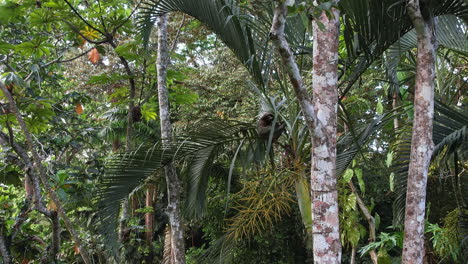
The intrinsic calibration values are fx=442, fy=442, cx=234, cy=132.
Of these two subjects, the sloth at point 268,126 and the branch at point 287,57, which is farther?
the sloth at point 268,126

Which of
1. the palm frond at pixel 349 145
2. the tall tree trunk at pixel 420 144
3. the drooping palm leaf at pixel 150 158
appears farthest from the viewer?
the drooping palm leaf at pixel 150 158

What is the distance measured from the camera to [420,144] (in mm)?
2285

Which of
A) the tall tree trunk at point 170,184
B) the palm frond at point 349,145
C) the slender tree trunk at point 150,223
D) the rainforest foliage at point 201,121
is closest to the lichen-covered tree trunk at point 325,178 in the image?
the rainforest foliage at point 201,121

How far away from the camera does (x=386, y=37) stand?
2.40 metres

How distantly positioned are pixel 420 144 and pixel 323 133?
2.18 ft

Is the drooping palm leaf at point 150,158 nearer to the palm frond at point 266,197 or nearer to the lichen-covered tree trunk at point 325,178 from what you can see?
the palm frond at point 266,197

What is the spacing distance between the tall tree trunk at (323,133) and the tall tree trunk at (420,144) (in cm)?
52

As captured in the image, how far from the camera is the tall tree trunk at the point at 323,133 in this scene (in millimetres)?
1850

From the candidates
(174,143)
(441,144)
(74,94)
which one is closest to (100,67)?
(74,94)

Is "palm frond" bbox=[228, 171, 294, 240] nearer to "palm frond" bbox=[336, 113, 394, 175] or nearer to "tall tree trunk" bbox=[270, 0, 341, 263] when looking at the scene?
"palm frond" bbox=[336, 113, 394, 175]

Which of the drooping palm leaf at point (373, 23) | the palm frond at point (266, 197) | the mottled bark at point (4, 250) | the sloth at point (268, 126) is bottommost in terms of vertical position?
the mottled bark at point (4, 250)

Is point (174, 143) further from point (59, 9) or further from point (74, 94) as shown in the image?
point (59, 9)

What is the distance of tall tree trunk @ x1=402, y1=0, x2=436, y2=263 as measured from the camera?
7.36 ft

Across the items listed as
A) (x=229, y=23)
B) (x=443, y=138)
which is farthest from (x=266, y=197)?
(x=229, y=23)
